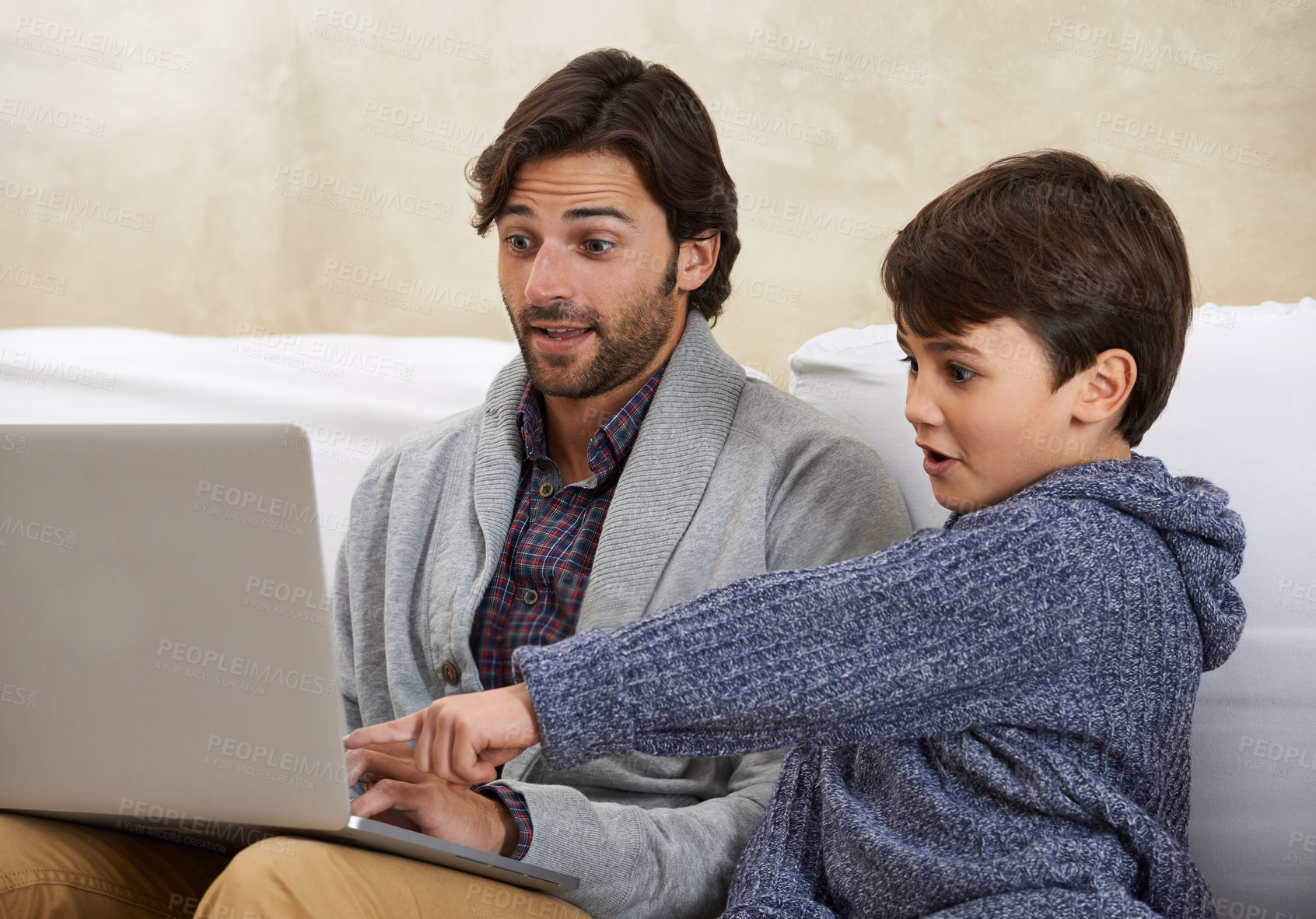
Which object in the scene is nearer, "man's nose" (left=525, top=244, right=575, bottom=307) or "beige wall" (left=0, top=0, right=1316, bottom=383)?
"man's nose" (left=525, top=244, right=575, bottom=307)

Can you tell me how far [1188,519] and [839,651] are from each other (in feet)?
0.99

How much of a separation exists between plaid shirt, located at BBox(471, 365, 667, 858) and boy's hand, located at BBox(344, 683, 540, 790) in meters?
0.44

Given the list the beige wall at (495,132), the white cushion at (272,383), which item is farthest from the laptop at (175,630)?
the beige wall at (495,132)

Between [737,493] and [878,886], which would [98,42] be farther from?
[878,886]

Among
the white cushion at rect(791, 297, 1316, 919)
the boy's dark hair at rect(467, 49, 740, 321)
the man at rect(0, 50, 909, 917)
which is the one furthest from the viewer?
the boy's dark hair at rect(467, 49, 740, 321)

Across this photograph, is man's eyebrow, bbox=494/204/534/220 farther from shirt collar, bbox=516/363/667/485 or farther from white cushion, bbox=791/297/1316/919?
white cushion, bbox=791/297/1316/919

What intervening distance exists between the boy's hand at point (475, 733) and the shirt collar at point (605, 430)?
541 millimetres

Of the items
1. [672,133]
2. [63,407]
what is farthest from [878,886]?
[63,407]

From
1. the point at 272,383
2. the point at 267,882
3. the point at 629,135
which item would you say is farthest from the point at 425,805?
the point at 272,383

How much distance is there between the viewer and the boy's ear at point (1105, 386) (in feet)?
3.22

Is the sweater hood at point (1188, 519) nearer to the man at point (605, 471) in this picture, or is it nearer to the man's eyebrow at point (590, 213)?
the man at point (605, 471)

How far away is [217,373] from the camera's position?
1.97 meters

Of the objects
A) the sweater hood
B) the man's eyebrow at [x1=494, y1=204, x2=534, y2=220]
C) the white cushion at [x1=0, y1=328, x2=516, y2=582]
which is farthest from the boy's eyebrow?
the white cushion at [x1=0, y1=328, x2=516, y2=582]

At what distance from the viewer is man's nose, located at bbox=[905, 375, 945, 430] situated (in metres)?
1.01
